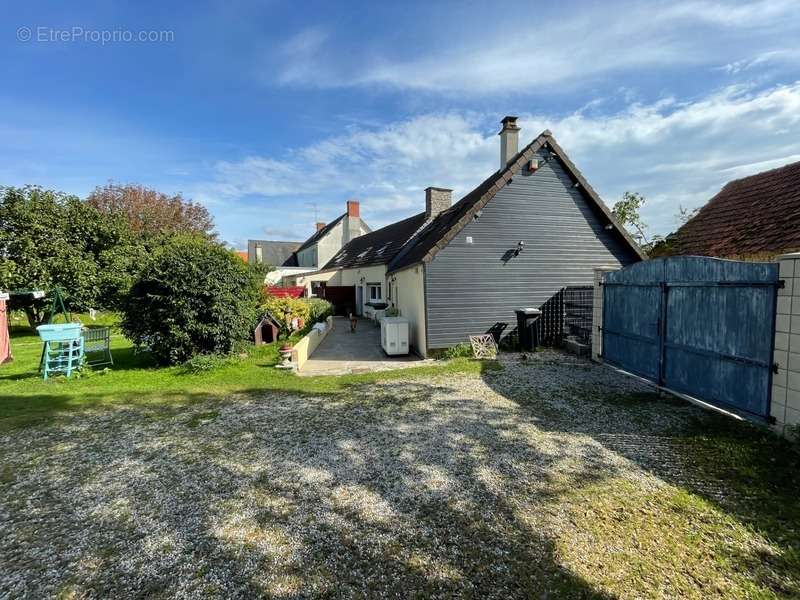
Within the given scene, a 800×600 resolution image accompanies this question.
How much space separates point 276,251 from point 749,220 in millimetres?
45360

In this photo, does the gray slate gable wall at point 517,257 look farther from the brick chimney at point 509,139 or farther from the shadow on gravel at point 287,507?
the shadow on gravel at point 287,507

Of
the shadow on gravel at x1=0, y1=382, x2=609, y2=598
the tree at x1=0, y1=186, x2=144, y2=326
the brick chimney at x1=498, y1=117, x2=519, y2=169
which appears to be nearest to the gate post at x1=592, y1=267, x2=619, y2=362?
the shadow on gravel at x1=0, y1=382, x2=609, y2=598

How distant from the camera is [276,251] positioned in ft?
154

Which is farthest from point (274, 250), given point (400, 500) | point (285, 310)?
point (400, 500)

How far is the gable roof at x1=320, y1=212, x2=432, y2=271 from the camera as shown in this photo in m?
20.7

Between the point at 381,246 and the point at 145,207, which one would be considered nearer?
the point at 381,246

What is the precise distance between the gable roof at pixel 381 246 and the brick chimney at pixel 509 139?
7621mm

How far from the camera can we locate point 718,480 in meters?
4.06

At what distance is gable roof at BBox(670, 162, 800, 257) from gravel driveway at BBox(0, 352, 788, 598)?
4.47 metres

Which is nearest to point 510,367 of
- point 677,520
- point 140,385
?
point 677,520

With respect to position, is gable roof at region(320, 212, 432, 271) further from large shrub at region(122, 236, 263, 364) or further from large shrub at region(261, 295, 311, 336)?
large shrub at region(122, 236, 263, 364)

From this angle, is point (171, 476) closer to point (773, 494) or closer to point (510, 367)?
point (773, 494)

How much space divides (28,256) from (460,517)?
24.2 m

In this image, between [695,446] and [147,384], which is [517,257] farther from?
[147,384]
